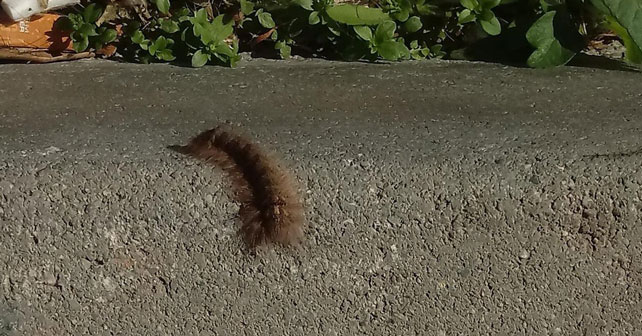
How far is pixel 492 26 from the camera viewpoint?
208 centimetres

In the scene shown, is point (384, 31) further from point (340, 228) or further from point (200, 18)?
point (340, 228)

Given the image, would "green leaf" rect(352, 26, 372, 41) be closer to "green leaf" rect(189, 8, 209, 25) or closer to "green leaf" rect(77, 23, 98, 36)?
"green leaf" rect(189, 8, 209, 25)

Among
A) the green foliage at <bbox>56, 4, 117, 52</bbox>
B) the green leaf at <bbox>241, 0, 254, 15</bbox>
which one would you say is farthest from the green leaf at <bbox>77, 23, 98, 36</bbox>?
the green leaf at <bbox>241, 0, 254, 15</bbox>

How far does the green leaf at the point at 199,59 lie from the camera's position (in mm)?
2051

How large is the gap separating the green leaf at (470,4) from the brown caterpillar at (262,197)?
793 mm

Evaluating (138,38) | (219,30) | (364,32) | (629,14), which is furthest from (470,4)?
(138,38)

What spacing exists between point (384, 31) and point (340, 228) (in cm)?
73

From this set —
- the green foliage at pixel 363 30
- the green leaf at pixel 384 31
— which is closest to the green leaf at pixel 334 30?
the green foliage at pixel 363 30

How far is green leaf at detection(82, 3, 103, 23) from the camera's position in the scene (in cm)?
211

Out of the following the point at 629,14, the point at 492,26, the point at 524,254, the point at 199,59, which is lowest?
the point at 524,254

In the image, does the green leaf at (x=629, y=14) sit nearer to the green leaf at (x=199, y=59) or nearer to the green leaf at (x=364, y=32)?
the green leaf at (x=364, y=32)

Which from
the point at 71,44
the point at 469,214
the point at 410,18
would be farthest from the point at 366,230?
the point at 71,44

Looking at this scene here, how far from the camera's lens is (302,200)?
1.51 m

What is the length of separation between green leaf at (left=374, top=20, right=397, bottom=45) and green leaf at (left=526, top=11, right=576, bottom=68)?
1.19 ft
